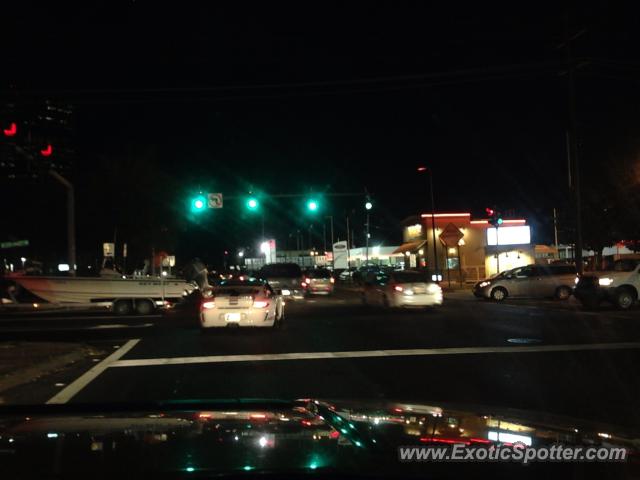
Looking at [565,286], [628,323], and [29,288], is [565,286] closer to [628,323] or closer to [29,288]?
[628,323]

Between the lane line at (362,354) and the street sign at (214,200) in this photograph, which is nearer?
the lane line at (362,354)

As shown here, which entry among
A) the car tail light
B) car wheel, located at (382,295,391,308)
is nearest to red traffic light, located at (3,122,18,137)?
the car tail light

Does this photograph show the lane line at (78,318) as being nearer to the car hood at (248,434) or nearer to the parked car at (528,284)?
the parked car at (528,284)

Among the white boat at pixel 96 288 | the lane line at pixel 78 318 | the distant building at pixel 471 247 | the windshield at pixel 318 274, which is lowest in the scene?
the lane line at pixel 78 318

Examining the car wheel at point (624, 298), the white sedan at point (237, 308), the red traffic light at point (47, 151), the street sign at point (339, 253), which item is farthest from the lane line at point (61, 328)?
the street sign at point (339, 253)

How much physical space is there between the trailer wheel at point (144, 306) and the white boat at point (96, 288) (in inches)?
7.9

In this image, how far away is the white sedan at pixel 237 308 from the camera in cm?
1683

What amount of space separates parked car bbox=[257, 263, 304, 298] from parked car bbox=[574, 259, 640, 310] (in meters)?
15.1

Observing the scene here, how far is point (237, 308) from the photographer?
16844mm

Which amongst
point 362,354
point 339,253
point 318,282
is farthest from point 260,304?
point 339,253

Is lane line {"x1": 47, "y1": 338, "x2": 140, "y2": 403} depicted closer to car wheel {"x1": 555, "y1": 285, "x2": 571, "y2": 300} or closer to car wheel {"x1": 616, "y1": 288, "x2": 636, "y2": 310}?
car wheel {"x1": 616, "y1": 288, "x2": 636, "y2": 310}

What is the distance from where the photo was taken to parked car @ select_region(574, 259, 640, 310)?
22578 millimetres

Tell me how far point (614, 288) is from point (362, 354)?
1300 cm

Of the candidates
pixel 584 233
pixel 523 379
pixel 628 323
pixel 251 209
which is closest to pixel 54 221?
pixel 251 209
